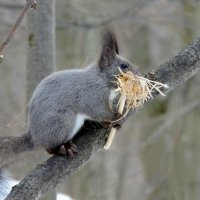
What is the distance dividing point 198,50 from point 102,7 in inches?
197

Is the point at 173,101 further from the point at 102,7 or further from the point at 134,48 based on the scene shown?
the point at 102,7

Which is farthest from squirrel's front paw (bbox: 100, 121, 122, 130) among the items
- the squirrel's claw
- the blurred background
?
the blurred background

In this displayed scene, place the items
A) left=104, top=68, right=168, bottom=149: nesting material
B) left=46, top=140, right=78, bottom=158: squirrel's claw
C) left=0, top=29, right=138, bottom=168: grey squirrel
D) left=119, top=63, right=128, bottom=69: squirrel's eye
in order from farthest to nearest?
left=119, top=63, right=128, bottom=69: squirrel's eye < left=0, top=29, right=138, bottom=168: grey squirrel < left=104, top=68, right=168, bottom=149: nesting material < left=46, top=140, right=78, bottom=158: squirrel's claw

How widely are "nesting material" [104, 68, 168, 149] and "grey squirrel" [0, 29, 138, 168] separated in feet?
0.42

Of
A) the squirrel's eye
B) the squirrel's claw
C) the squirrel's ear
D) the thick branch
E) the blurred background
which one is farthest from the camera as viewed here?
the blurred background

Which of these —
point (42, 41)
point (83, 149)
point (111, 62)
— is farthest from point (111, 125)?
point (42, 41)

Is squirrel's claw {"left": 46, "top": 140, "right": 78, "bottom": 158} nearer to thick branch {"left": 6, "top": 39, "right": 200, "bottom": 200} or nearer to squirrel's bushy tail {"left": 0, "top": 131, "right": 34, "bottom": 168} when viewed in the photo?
thick branch {"left": 6, "top": 39, "right": 200, "bottom": 200}

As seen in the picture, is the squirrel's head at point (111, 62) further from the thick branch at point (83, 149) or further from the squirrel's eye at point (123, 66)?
the thick branch at point (83, 149)

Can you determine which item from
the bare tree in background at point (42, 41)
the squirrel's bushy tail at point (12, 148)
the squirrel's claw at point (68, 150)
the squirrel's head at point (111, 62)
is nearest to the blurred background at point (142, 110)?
the bare tree in background at point (42, 41)

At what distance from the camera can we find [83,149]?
2.80m

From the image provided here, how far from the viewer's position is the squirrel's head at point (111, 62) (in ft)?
11.0

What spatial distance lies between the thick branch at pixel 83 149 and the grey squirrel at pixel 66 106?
0.11 m

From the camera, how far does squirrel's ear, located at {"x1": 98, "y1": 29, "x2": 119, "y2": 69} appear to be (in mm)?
3271

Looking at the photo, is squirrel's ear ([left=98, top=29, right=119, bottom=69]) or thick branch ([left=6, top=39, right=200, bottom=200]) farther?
squirrel's ear ([left=98, top=29, right=119, bottom=69])
